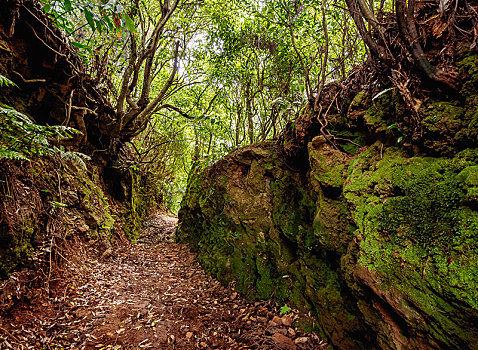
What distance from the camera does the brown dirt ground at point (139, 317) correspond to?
10.5ft

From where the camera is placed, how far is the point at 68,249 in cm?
477

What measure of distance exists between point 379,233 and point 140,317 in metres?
4.19

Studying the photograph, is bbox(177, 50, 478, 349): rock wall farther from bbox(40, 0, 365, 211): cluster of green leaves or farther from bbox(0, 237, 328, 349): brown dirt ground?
bbox(40, 0, 365, 211): cluster of green leaves

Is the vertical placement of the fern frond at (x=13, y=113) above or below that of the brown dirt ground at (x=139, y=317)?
above

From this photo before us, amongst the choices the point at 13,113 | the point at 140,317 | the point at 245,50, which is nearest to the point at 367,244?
the point at 140,317

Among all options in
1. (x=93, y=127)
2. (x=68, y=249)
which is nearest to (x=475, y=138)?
(x=68, y=249)

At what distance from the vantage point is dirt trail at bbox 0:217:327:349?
10.5ft

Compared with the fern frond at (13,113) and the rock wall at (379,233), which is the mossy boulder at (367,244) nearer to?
the rock wall at (379,233)

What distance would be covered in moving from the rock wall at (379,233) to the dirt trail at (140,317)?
52 centimetres

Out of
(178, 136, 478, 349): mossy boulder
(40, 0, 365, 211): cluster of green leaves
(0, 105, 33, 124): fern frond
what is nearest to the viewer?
(178, 136, 478, 349): mossy boulder

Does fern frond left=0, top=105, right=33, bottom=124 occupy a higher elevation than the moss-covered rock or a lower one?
higher

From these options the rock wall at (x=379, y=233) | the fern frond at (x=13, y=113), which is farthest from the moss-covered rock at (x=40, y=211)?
the rock wall at (x=379, y=233)

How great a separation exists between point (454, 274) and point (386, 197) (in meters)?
1.02

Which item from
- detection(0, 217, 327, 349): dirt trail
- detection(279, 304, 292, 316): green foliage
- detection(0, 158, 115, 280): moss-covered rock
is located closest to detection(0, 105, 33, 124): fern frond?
detection(0, 158, 115, 280): moss-covered rock
